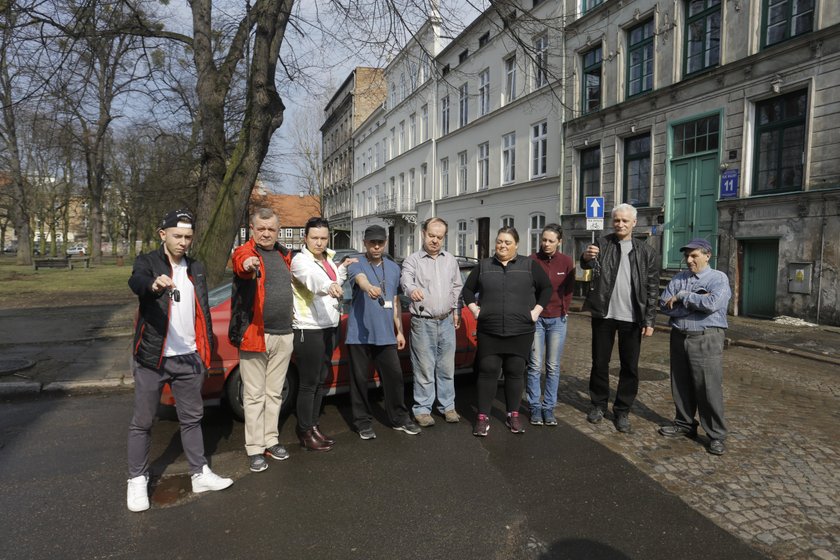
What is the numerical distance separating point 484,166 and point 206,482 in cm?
2346

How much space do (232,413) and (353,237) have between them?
155ft

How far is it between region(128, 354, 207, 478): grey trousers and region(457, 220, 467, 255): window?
2402 cm

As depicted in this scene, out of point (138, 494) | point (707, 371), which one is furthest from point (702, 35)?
point (138, 494)

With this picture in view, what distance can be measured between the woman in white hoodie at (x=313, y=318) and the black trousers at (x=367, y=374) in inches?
12.3

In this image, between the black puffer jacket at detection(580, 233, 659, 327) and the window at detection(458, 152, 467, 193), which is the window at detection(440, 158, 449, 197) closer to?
the window at detection(458, 152, 467, 193)

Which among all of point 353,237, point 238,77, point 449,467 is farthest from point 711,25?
point 353,237

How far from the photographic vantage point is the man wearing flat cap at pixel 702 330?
437 cm

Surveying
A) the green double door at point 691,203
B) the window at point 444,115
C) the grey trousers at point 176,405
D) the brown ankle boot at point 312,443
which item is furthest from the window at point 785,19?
the window at point 444,115

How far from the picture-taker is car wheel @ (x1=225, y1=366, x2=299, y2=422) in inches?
194

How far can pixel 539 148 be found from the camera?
21.3 metres

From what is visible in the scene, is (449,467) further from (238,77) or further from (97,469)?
(238,77)

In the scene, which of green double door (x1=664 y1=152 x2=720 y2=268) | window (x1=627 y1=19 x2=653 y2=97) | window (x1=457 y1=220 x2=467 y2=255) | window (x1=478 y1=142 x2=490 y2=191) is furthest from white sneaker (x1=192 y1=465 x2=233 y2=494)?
window (x1=457 y1=220 x2=467 y2=255)

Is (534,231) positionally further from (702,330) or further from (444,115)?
(702,330)

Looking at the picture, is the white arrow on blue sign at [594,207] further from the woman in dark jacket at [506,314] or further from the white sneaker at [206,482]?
the white sneaker at [206,482]
